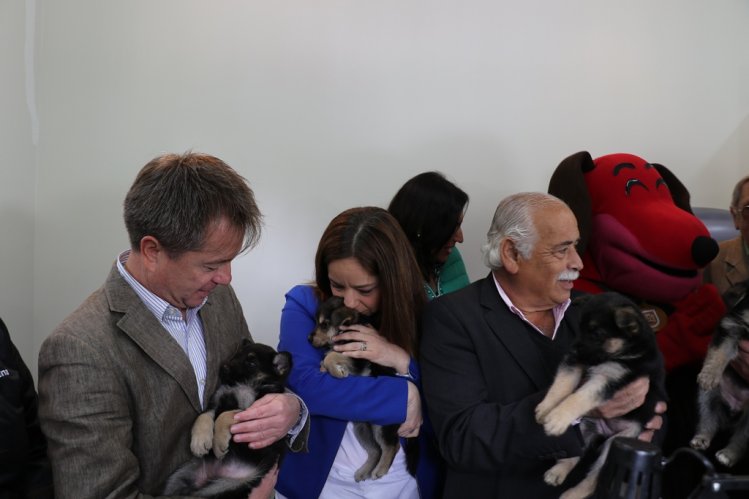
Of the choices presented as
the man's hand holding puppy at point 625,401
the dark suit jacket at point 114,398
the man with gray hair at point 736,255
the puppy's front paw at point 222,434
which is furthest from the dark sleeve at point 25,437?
the man with gray hair at point 736,255

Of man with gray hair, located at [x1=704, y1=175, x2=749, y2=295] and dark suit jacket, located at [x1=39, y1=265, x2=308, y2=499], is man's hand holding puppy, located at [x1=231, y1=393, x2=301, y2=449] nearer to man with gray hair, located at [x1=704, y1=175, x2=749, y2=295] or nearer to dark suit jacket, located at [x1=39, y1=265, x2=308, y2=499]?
dark suit jacket, located at [x1=39, y1=265, x2=308, y2=499]

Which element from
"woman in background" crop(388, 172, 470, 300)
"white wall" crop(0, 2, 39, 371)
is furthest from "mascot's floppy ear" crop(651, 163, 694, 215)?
"white wall" crop(0, 2, 39, 371)

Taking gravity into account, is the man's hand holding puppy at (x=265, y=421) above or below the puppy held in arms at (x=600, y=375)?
below

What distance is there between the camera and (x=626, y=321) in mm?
1792

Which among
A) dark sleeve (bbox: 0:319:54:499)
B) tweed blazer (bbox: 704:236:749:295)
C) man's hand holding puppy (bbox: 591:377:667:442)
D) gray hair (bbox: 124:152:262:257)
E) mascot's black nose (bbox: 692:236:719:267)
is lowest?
dark sleeve (bbox: 0:319:54:499)

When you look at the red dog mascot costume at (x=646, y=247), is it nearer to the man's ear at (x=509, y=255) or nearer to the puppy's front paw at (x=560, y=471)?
the man's ear at (x=509, y=255)

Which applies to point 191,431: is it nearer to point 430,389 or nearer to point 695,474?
point 430,389

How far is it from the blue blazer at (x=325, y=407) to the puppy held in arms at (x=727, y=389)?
956 millimetres

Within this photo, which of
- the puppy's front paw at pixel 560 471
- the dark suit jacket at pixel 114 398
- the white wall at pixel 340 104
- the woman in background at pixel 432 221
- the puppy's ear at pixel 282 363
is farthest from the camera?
the white wall at pixel 340 104

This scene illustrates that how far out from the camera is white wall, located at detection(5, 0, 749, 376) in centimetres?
327

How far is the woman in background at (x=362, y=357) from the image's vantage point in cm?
207

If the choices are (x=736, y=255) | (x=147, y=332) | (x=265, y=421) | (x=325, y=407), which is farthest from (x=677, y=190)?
(x=147, y=332)

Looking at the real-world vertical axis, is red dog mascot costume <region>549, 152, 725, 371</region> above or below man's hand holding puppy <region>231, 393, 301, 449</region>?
above

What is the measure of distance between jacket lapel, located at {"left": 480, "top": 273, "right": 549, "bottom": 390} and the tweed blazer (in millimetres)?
1213
